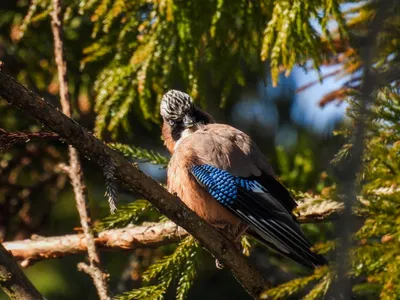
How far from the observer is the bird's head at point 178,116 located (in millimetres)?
3102

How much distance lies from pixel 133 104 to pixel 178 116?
0.25 m

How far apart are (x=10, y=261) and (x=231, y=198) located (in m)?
0.87

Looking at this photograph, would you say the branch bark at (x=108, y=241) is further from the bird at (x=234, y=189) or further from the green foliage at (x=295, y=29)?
the green foliage at (x=295, y=29)

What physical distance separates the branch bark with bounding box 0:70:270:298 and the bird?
23 cm

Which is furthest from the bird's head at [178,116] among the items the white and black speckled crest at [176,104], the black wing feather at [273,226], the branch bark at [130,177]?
the branch bark at [130,177]

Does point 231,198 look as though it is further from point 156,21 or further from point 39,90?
point 39,90

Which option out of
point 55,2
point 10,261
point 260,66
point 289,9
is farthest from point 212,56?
point 10,261

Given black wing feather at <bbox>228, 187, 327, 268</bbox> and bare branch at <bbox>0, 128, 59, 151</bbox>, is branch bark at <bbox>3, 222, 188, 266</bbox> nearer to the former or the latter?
black wing feather at <bbox>228, 187, 327, 268</bbox>

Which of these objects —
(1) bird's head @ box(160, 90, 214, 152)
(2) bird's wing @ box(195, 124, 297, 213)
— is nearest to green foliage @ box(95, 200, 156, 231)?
(2) bird's wing @ box(195, 124, 297, 213)

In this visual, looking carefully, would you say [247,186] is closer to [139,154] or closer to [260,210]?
[260,210]

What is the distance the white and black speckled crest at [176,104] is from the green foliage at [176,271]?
22.6 inches

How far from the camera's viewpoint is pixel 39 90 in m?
4.05

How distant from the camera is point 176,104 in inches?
122

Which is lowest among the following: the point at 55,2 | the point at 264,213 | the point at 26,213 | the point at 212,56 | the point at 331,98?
the point at 26,213
